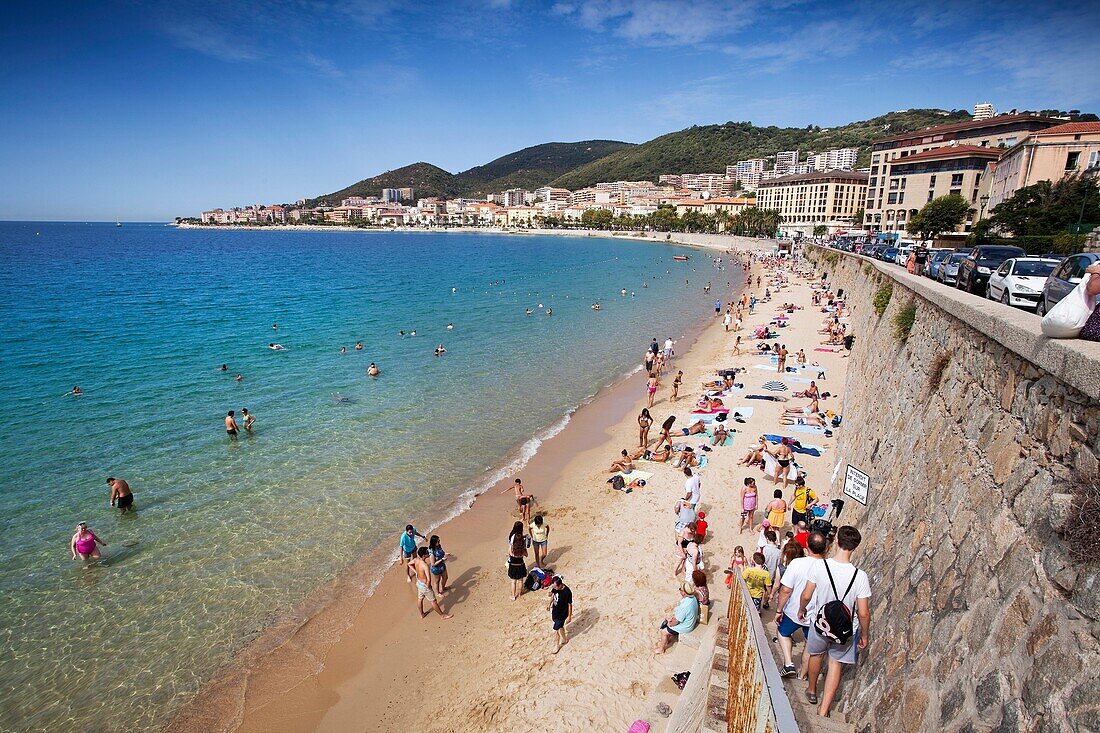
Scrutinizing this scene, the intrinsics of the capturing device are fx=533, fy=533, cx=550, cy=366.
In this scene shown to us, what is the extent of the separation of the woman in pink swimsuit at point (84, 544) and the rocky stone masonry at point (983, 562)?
533 inches

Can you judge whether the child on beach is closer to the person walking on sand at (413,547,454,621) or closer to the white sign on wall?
the white sign on wall

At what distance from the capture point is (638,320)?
3831 cm

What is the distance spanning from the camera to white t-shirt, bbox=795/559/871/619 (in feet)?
15.5

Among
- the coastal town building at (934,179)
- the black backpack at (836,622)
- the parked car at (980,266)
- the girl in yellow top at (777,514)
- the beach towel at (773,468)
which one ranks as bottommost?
the beach towel at (773,468)

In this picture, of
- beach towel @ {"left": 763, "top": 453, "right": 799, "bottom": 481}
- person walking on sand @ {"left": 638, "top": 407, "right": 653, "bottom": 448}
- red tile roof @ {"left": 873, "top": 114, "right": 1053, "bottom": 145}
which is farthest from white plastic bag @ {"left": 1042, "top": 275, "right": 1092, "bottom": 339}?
red tile roof @ {"left": 873, "top": 114, "right": 1053, "bottom": 145}

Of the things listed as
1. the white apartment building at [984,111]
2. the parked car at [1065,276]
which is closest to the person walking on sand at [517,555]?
the parked car at [1065,276]

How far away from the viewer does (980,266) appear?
48.2ft

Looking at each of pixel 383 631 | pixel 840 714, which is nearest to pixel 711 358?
pixel 383 631

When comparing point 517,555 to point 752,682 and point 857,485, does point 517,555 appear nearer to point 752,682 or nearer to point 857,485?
point 857,485

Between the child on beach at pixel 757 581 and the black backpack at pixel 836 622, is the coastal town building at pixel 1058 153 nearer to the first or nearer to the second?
the child on beach at pixel 757 581

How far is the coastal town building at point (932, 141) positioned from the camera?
234 feet

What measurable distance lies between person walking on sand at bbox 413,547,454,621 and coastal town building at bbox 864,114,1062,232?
85.9 metres

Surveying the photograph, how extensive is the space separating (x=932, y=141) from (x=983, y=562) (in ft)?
330

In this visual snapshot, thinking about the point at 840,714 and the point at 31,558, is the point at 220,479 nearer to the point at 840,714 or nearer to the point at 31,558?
the point at 31,558
